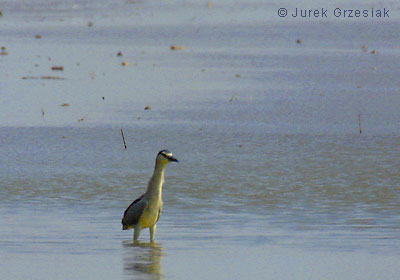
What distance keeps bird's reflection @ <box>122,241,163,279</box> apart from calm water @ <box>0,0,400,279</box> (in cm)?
3

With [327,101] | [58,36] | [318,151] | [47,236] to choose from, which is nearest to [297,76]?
[327,101]

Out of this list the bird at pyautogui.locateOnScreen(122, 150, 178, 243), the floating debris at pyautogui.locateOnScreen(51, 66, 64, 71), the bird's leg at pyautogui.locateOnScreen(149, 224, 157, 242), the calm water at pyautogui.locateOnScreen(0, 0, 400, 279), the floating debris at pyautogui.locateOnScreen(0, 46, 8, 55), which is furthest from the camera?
the floating debris at pyautogui.locateOnScreen(0, 46, 8, 55)

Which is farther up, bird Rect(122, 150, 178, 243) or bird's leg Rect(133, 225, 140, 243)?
bird Rect(122, 150, 178, 243)

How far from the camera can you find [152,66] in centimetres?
2698

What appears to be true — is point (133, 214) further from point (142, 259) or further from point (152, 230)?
point (142, 259)

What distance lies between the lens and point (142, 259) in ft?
33.5

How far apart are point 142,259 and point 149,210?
4.26ft

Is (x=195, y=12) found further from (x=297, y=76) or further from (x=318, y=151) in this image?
(x=318, y=151)

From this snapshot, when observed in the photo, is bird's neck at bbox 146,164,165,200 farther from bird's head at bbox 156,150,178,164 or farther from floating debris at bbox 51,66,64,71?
floating debris at bbox 51,66,64,71

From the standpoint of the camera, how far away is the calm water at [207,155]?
1011 cm

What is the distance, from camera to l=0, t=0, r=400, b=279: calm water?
33.2ft

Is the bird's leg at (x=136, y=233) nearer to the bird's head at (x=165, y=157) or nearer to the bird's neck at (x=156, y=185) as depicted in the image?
the bird's neck at (x=156, y=185)

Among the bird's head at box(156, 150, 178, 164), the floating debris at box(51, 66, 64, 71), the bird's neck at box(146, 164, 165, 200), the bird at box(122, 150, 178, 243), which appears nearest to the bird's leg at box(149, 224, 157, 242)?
the bird at box(122, 150, 178, 243)

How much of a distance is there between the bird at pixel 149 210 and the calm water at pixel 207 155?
19 centimetres
